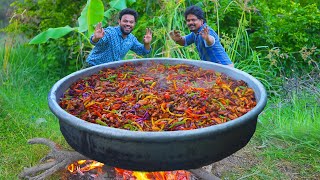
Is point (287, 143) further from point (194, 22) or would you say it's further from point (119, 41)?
point (119, 41)

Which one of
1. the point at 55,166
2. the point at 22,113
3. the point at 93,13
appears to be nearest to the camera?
the point at 55,166

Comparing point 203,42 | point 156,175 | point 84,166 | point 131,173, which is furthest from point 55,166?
point 203,42

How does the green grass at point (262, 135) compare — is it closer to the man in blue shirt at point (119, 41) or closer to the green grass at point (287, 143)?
the green grass at point (287, 143)

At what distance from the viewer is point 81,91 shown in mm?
2986

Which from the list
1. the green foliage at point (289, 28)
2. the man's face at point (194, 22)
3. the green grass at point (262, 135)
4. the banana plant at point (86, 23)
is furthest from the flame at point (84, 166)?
the green foliage at point (289, 28)

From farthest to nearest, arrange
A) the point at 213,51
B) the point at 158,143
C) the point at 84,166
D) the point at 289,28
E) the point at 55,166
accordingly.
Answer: the point at 289,28, the point at 213,51, the point at 84,166, the point at 55,166, the point at 158,143

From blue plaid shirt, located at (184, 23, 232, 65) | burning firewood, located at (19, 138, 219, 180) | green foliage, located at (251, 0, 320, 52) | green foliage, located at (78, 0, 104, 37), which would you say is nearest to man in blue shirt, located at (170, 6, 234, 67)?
blue plaid shirt, located at (184, 23, 232, 65)

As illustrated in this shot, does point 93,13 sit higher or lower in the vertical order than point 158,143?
higher

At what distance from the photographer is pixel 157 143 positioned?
7.25 feet

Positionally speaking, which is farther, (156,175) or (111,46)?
(111,46)

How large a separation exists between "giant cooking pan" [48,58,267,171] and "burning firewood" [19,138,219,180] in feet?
2.95

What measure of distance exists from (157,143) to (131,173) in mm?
1316

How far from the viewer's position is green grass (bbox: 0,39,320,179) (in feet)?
12.8

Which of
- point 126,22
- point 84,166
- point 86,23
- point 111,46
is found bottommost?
point 84,166
